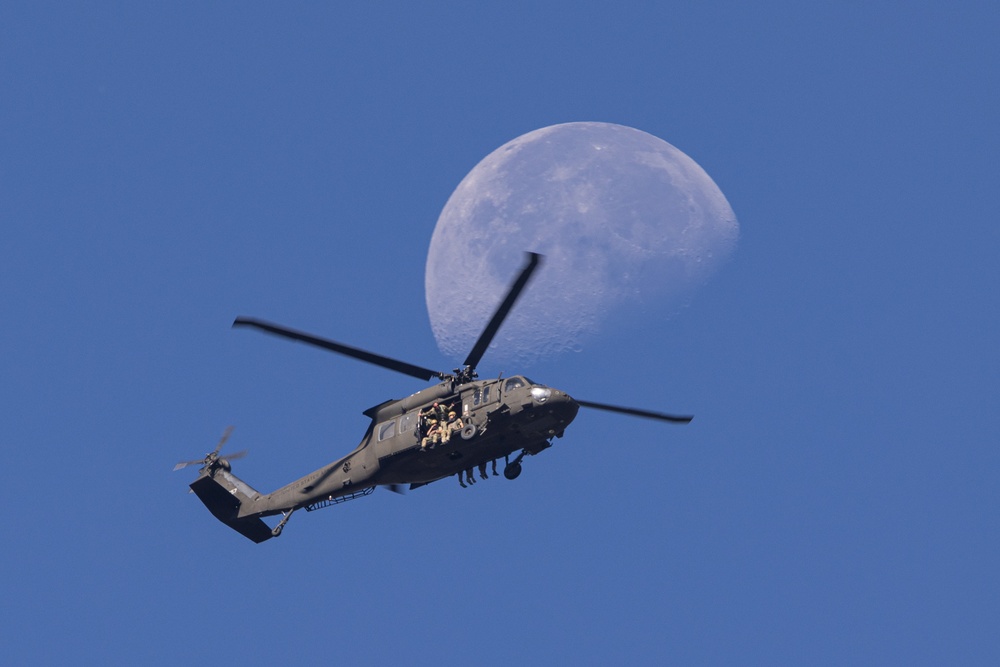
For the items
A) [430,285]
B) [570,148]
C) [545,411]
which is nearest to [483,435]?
[545,411]

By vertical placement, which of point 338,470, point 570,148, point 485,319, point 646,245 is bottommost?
point 338,470

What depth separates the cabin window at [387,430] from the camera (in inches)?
2042

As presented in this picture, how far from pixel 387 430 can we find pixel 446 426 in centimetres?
313

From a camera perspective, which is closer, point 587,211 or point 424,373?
point 424,373

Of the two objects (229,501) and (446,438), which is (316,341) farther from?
(229,501)

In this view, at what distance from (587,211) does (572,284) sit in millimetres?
3362

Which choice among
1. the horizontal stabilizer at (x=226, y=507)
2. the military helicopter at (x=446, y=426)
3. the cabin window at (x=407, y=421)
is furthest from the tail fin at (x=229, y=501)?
the cabin window at (x=407, y=421)

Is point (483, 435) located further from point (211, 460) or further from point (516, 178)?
point (211, 460)

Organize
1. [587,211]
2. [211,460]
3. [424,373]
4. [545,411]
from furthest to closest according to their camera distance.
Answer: [211,460] → [587,211] → [424,373] → [545,411]

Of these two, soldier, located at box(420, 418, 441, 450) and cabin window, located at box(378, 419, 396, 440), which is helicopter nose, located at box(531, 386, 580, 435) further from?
cabin window, located at box(378, 419, 396, 440)

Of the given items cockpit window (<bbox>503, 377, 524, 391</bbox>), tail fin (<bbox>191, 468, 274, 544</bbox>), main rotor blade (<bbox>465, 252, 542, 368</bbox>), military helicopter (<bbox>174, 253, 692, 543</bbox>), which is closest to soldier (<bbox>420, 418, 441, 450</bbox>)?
military helicopter (<bbox>174, 253, 692, 543</bbox>)

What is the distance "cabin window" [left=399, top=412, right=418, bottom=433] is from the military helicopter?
5 centimetres

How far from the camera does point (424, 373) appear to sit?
50875mm

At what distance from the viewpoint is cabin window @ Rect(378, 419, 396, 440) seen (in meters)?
51.9
